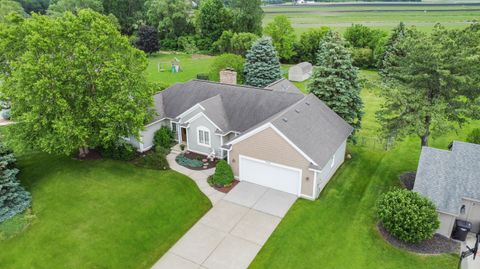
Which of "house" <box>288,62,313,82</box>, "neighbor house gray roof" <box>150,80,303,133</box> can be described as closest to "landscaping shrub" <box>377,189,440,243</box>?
"neighbor house gray roof" <box>150,80,303,133</box>

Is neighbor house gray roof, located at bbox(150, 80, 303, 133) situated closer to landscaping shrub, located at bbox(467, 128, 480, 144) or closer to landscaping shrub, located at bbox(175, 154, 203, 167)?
landscaping shrub, located at bbox(175, 154, 203, 167)

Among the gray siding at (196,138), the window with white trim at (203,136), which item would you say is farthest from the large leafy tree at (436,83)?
the window with white trim at (203,136)

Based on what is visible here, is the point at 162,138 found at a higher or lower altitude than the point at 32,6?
lower

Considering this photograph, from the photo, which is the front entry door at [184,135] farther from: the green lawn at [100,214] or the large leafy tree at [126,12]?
the large leafy tree at [126,12]

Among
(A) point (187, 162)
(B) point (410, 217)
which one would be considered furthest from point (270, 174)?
(B) point (410, 217)

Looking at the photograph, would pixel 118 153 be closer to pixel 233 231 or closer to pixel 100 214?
pixel 100 214

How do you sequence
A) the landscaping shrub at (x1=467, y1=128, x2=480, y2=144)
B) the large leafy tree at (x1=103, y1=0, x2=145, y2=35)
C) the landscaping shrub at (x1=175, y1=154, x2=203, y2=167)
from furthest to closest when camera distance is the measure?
the large leafy tree at (x1=103, y1=0, x2=145, y2=35)
the landscaping shrub at (x1=467, y1=128, x2=480, y2=144)
the landscaping shrub at (x1=175, y1=154, x2=203, y2=167)
